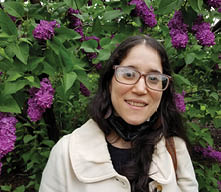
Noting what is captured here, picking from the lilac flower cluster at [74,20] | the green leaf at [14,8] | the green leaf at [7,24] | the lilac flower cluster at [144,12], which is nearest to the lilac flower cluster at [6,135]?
the green leaf at [7,24]

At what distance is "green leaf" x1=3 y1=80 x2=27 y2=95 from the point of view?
1301 millimetres

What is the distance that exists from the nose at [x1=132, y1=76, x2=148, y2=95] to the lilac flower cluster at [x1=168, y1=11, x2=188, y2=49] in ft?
1.47

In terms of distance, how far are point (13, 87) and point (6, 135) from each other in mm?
242

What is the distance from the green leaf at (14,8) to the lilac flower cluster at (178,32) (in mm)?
893

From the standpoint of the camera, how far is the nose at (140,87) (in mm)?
1219

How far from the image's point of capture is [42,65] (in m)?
1.46

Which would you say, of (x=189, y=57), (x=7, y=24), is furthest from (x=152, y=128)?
(x=7, y=24)

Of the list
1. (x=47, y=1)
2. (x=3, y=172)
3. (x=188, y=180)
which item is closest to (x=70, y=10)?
(x=47, y=1)

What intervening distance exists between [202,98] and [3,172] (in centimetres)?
237

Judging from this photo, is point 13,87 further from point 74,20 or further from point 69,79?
point 74,20

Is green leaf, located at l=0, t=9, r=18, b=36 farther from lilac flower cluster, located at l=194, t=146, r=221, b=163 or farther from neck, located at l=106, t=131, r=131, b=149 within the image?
lilac flower cluster, located at l=194, t=146, r=221, b=163

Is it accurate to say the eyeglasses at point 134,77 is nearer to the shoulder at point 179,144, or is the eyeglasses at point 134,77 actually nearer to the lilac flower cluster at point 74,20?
the shoulder at point 179,144

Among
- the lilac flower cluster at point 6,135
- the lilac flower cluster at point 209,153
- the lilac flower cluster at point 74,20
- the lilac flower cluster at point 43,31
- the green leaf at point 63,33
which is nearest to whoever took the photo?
the lilac flower cluster at point 6,135

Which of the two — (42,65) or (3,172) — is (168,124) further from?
(3,172)
